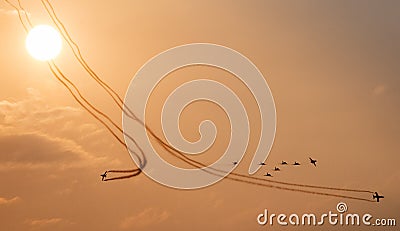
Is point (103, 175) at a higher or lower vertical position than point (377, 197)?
lower

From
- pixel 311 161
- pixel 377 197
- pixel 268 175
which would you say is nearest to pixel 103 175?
pixel 268 175

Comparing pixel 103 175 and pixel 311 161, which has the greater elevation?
pixel 311 161

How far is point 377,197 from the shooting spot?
108688mm

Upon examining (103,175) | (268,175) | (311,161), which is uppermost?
(311,161)

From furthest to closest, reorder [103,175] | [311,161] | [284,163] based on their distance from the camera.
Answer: [311,161]
[284,163]
[103,175]

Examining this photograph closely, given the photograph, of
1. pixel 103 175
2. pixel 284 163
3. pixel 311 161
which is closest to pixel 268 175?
pixel 284 163

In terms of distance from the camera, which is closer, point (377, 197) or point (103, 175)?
point (103, 175)

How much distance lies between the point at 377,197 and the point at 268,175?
2081 inches

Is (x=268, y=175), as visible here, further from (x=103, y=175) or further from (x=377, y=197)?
(x=103, y=175)

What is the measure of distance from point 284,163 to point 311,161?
1841cm

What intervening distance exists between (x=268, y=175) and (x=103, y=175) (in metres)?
71.2

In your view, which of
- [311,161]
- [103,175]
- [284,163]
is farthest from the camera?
[311,161]

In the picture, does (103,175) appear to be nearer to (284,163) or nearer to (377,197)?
(284,163)

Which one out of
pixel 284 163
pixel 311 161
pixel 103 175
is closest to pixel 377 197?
pixel 311 161
